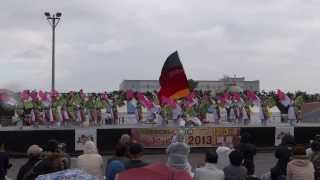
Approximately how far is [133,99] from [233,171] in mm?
29736

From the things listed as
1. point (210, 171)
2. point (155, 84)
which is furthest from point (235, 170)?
point (155, 84)

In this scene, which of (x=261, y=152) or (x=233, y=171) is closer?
(x=233, y=171)

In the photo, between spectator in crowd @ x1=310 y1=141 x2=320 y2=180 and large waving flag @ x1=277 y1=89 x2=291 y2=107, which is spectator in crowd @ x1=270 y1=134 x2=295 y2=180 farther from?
large waving flag @ x1=277 y1=89 x2=291 y2=107

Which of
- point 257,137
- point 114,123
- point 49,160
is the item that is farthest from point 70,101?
point 49,160

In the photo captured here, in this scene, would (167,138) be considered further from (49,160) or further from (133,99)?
(49,160)

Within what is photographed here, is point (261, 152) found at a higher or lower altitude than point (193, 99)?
lower

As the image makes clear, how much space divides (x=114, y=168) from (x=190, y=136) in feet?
77.3

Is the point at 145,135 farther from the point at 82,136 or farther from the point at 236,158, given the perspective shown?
the point at 236,158

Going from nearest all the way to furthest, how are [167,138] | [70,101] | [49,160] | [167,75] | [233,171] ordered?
[49,160] < [233,171] < [167,75] < [167,138] < [70,101]

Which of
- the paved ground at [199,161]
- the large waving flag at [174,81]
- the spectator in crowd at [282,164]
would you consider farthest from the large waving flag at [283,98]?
the spectator in crowd at [282,164]

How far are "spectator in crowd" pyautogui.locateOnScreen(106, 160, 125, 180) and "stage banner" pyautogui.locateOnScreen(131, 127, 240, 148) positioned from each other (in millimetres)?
22968

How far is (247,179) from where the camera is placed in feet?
31.9

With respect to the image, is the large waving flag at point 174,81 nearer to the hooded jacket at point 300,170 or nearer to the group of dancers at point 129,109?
the hooded jacket at point 300,170

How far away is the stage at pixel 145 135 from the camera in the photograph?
31.4 meters
